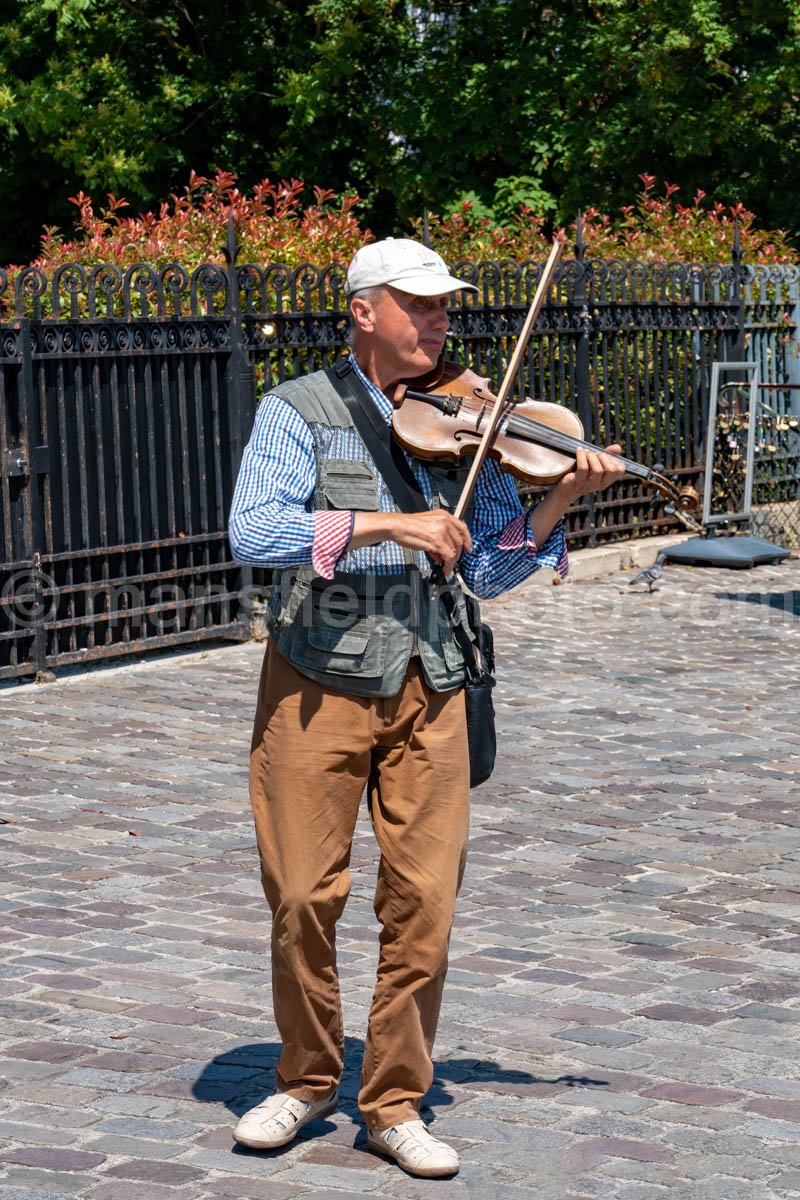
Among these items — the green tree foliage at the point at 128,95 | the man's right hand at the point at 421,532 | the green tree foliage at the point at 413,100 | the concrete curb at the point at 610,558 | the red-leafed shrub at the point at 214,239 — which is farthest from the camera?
the green tree foliage at the point at 128,95

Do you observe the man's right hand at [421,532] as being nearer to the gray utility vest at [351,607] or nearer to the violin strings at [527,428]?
the gray utility vest at [351,607]

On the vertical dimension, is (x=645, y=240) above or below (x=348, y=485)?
above

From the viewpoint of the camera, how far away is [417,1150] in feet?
13.0

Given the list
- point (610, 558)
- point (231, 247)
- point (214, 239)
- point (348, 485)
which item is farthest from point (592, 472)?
point (610, 558)

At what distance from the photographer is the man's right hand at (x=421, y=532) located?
12.4 ft

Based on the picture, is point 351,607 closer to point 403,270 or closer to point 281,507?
point 281,507

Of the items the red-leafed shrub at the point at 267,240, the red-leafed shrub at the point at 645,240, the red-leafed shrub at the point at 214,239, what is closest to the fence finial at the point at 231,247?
the red-leafed shrub at the point at 267,240

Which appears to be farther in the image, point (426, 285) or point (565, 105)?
point (565, 105)

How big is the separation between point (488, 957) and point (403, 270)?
2426 mm

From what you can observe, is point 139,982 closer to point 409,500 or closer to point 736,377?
point 409,500

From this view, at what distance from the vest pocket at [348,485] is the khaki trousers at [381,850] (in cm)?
37

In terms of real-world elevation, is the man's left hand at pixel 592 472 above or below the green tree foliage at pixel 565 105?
below

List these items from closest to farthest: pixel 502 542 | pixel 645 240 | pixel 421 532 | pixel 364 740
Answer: pixel 421 532 < pixel 364 740 < pixel 502 542 < pixel 645 240

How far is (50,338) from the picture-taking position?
33.6ft
